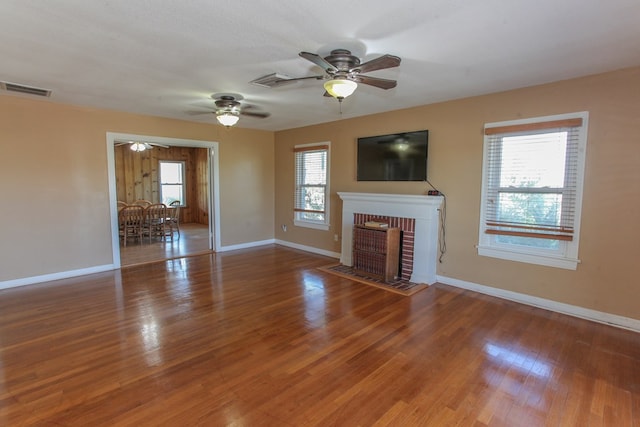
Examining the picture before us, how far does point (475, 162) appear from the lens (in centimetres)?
400

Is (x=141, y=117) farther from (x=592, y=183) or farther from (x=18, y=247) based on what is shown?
(x=592, y=183)

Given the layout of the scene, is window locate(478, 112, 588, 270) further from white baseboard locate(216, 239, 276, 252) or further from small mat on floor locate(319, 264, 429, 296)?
white baseboard locate(216, 239, 276, 252)

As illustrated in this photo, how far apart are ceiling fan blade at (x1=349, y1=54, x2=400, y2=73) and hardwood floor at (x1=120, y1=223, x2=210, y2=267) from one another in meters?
4.84

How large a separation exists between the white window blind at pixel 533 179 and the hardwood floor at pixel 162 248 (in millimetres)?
5053

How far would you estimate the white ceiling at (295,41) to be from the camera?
199 centimetres

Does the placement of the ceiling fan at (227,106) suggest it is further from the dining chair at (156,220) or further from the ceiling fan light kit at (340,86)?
the dining chair at (156,220)

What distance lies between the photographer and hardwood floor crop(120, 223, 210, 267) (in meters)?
5.69

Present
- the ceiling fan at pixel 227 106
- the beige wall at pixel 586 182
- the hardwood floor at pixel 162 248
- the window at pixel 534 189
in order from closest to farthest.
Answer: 1. the beige wall at pixel 586 182
2. the window at pixel 534 189
3. the ceiling fan at pixel 227 106
4. the hardwood floor at pixel 162 248

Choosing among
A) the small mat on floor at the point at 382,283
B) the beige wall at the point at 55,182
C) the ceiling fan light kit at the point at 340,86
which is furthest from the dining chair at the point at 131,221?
the ceiling fan light kit at the point at 340,86

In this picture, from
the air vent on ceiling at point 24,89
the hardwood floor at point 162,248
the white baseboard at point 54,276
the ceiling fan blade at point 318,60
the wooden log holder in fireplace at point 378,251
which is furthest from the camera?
the hardwood floor at point 162,248

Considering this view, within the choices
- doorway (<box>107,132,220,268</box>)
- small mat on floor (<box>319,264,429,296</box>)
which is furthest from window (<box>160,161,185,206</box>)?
small mat on floor (<box>319,264,429,296</box>)

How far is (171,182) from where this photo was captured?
32.0 ft

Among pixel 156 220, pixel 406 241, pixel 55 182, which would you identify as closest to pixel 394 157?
pixel 406 241

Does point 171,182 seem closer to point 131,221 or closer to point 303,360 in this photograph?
point 131,221
